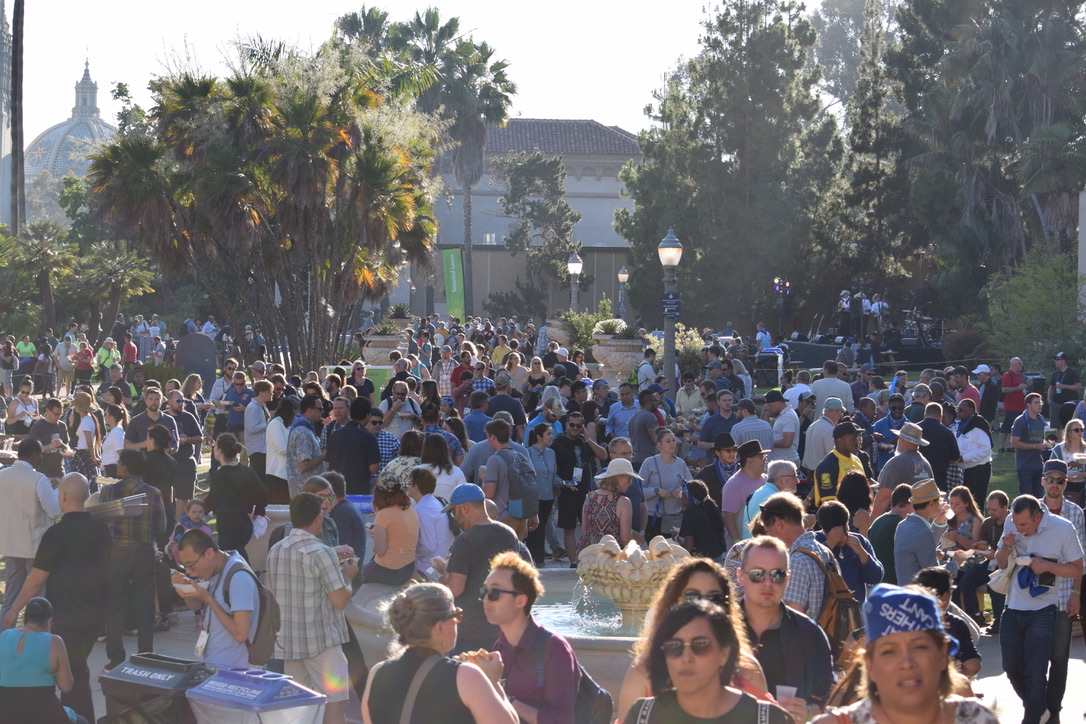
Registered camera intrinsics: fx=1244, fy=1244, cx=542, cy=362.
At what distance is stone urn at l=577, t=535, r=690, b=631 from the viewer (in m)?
8.03

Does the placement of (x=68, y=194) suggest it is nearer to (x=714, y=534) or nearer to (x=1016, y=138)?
(x=1016, y=138)

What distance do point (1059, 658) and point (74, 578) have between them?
5.89 metres

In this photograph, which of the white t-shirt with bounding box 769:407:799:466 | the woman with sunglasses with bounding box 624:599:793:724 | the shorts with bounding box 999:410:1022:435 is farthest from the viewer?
the shorts with bounding box 999:410:1022:435

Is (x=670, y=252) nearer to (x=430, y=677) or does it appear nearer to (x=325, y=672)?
(x=325, y=672)

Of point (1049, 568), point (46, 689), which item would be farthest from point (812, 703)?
point (46, 689)

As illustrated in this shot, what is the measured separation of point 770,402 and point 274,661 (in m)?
6.86

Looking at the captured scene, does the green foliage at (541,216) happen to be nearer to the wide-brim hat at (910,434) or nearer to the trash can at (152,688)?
the wide-brim hat at (910,434)

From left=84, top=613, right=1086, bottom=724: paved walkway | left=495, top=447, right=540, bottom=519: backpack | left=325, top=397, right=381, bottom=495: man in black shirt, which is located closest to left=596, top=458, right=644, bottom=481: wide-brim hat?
left=495, top=447, right=540, bottom=519: backpack

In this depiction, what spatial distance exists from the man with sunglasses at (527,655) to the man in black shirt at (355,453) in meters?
6.16

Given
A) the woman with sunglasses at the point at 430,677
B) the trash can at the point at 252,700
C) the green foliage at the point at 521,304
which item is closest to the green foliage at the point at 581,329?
the green foliage at the point at 521,304

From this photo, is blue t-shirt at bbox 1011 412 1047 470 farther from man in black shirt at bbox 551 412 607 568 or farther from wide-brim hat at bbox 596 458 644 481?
wide-brim hat at bbox 596 458 644 481

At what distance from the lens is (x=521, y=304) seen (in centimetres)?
5303

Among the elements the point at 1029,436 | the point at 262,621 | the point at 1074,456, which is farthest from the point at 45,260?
the point at 262,621

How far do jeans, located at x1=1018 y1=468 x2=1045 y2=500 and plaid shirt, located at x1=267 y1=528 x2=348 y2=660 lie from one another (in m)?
9.68
